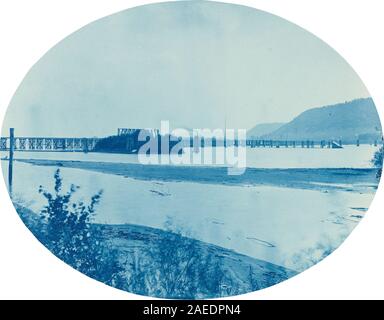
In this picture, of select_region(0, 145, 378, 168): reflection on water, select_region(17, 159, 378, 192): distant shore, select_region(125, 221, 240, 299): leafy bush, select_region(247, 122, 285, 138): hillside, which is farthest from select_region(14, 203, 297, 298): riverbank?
select_region(247, 122, 285, 138): hillside

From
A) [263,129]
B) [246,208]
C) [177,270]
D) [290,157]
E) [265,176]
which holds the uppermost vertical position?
[263,129]

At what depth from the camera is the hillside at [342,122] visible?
4.15 meters

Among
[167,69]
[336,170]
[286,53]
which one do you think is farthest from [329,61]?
[167,69]

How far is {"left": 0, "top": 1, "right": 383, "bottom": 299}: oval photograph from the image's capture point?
4.09 metres

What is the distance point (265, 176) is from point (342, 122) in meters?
0.58

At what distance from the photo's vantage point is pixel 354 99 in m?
4.15

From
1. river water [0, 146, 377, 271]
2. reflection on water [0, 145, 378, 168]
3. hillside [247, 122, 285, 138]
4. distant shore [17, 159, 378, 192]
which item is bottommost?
river water [0, 146, 377, 271]

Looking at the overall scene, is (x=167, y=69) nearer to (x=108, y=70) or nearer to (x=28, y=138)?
(x=108, y=70)

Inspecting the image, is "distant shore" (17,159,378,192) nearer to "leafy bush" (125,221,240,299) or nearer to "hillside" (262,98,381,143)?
"hillside" (262,98,381,143)

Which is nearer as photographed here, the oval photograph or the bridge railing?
the oval photograph

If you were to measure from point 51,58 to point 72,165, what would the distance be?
0.67 metres

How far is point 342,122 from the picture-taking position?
4180 millimetres

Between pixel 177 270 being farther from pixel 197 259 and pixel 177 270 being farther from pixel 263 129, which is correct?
pixel 263 129

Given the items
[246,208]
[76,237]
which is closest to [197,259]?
[246,208]
